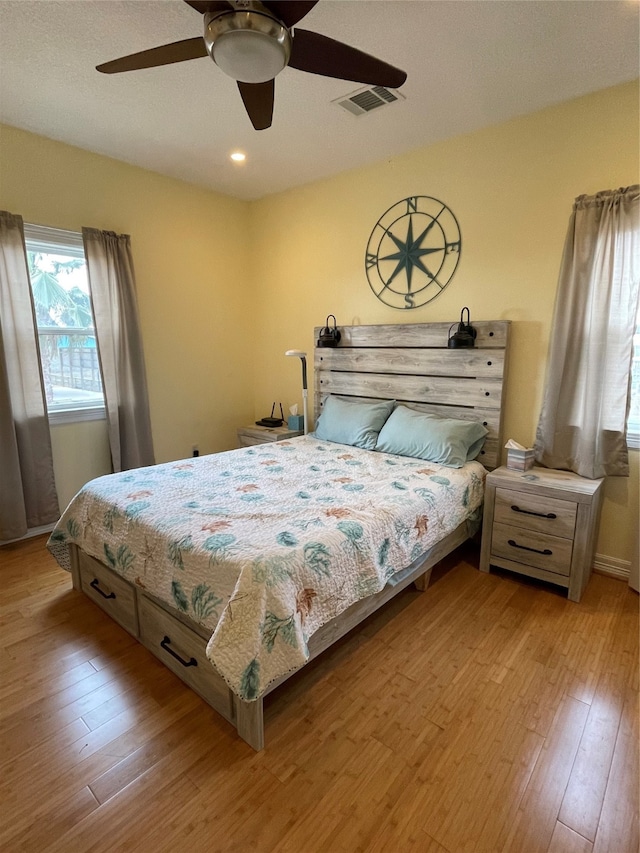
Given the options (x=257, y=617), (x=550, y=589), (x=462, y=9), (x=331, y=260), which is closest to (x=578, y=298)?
(x=462, y=9)

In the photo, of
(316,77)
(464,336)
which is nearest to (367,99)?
(316,77)

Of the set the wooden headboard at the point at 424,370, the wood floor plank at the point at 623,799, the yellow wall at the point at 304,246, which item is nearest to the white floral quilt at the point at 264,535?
the wooden headboard at the point at 424,370

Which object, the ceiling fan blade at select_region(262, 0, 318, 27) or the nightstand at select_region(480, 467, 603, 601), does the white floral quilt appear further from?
the ceiling fan blade at select_region(262, 0, 318, 27)

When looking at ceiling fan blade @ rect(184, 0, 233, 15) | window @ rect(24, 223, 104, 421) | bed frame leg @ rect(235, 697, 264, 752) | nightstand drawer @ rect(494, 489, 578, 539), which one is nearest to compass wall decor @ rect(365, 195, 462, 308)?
nightstand drawer @ rect(494, 489, 578, 539)

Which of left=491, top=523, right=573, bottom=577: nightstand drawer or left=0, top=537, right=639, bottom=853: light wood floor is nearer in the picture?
left=0, top=537, right=639, bottom=853: light wood floor

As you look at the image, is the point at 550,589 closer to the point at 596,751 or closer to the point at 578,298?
the point at 596,751

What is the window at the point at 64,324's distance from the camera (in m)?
3.01

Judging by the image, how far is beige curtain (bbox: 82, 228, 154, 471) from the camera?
3160 mm

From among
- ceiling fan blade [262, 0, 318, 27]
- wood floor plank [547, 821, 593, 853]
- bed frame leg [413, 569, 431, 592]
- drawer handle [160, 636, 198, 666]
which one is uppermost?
ceiling fan blade [262, 0, 318, 27]

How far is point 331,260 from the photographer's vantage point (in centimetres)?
369

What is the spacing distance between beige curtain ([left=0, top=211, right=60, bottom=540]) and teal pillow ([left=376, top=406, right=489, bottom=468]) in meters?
2.42

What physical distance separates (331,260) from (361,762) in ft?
11.2

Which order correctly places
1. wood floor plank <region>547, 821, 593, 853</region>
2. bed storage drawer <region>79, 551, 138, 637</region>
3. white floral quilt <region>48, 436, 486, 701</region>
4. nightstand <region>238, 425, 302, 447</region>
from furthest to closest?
nightstand <region>238, 425, 302, 447</region>, bed storage drawer <region>79, 551, 138, 637</region>, white floral quilt <region>48, 436, 486, 701</region>, wood floor plank <region>547, 821, 593, 853</region>

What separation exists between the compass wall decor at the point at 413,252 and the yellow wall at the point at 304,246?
8 cm
